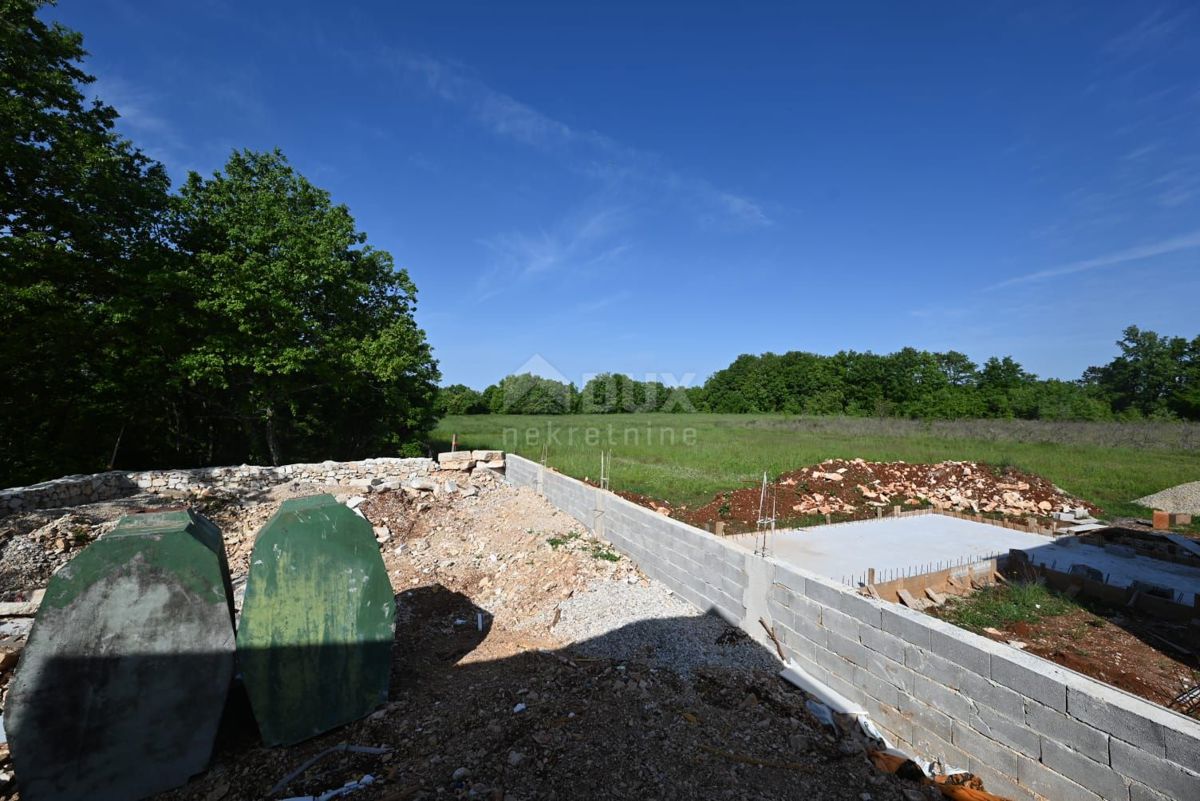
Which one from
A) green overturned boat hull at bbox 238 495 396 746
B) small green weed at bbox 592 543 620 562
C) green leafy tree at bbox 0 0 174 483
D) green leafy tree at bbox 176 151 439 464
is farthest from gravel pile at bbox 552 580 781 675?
green leafy tree at bbox 0 0 174 483

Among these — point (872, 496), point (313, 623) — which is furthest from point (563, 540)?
point (872, 496)

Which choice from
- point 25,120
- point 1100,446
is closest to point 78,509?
point 25,120

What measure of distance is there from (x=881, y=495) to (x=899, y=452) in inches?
394

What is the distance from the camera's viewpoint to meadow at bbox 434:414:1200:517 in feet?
43.1

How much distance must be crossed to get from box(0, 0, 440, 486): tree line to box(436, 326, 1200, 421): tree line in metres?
19.5

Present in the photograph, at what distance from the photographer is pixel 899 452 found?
20016 mm

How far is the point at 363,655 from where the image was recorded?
11.1 feet

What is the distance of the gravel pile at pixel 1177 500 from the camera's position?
11.1 metres

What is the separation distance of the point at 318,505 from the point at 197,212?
14181 millimetres

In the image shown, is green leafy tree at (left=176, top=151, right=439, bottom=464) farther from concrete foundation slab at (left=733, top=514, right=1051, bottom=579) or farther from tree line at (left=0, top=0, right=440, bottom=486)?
concrete foundation slab at (left=733, top=514, right=1051, bottom=579)

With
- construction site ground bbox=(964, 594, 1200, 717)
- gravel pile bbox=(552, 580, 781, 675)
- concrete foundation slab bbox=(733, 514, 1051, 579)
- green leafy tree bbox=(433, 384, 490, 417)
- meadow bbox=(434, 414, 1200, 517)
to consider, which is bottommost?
construction site ground bbox=(964, 594, 1200, 717)

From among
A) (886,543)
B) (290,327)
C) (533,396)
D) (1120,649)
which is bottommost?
(1120,649)

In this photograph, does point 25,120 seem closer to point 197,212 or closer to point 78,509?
point 197,212
